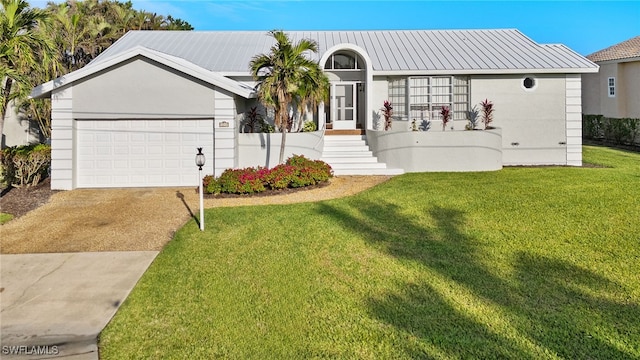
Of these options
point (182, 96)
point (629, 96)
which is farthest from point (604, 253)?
point (629, 96)

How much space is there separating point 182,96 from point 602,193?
11810 millimetres

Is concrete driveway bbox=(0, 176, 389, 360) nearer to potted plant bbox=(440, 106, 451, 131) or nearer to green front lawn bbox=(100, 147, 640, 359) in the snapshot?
green front lawn bbox=(100, 147, 640, 359)

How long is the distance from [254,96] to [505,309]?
1069 centimetres

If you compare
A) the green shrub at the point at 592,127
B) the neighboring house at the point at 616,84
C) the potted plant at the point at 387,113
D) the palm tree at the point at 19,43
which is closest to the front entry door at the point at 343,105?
the potted plant at the point at 387,113

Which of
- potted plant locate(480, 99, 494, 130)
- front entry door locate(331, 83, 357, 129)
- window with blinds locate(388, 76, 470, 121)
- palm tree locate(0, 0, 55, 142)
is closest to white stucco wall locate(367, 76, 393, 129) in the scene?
window with blinds locate(388, 76, 470, 121)

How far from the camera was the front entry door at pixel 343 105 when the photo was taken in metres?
18.4

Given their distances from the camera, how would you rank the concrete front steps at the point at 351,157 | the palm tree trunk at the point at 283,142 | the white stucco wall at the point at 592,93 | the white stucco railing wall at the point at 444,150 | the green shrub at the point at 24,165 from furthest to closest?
the white stucco wall at the point at 592,93, the concrete front steps at the point at 351,157, the white stucco railing wall at the point at 444,150, the palm tree trunk at the point at 283,142, the green shrub at the point at 24,165

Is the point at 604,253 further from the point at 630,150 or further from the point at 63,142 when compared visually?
the point at 630,150

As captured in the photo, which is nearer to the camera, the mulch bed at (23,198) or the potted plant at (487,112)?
the mulch bed at (23,198)

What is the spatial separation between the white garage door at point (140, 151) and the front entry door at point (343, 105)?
262 inches

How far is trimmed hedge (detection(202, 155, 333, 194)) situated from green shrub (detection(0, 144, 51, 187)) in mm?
5399

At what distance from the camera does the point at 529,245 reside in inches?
273

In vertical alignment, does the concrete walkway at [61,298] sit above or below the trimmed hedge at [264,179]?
below

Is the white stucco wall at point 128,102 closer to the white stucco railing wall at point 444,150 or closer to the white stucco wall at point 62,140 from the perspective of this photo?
the white stucco wall at point 62,140
